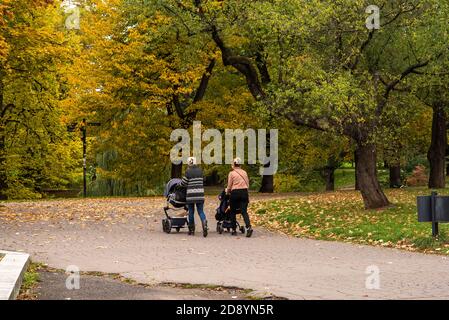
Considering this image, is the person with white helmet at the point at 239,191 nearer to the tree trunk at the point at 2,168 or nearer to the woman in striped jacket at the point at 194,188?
the woman in striped jacket at the point at 194,188

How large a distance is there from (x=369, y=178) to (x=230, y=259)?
10.2m

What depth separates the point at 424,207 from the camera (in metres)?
15.4

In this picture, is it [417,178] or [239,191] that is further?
[417,178]

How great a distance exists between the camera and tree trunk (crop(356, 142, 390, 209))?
22.9 m

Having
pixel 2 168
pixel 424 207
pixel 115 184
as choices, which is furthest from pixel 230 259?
pixel 115 184

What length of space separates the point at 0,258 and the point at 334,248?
699 centimetres

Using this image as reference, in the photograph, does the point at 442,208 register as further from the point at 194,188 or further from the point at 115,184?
the point at 115,184

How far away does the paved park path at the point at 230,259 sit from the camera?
33.6 feet

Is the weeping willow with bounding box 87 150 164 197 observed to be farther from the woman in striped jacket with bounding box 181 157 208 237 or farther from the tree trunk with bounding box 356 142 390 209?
the woman in striped jacket with bounding box 181 157 208 237

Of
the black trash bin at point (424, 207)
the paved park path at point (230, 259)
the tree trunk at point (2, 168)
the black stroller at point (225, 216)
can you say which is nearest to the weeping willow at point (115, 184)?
the tree trunk at point (2, 168)

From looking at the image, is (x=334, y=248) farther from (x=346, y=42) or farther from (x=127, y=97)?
(x=127, y=97)

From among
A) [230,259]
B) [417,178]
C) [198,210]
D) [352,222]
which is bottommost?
[230,259]

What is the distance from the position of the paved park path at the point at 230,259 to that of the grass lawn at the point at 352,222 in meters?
0.80

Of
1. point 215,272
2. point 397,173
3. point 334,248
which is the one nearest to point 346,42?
point 334,248
